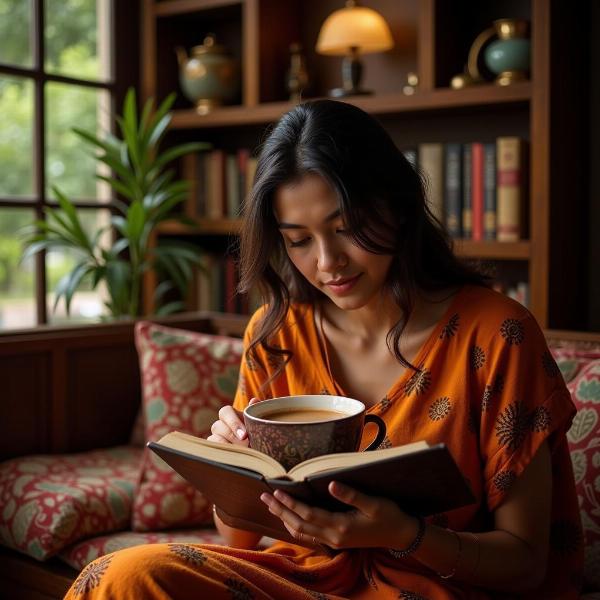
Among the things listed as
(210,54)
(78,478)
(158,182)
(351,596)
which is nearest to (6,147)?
(158,182)

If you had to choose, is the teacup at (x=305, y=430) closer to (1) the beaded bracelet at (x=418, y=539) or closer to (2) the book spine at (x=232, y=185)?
(1) the beaded bracelet at (x=418, y=539)

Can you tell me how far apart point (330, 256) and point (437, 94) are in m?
1.75

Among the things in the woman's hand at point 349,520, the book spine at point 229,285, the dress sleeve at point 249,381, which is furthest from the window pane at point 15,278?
the woman's hand at point 349,520

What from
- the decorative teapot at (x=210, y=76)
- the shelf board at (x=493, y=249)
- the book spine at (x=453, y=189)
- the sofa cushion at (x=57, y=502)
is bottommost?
the sofa cushion at (x=57, y=502)

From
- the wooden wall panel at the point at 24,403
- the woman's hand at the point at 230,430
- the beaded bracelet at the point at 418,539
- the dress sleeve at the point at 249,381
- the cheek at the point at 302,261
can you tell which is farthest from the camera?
the wooden wall panel at the point at 24,403

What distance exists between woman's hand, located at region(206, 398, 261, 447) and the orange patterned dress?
0.50 feet

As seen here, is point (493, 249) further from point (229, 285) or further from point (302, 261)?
point (302, 261)

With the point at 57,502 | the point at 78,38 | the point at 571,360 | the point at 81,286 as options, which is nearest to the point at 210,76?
the point at 78,38

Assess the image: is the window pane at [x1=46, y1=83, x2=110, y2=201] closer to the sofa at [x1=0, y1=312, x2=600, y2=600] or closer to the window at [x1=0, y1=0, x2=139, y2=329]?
the window at [x1=0, y1=0, x2=139, y2=329]

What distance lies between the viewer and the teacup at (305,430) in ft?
3.63

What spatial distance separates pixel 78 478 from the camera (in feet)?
7.11

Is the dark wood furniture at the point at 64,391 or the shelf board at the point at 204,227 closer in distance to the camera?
the dark wood furniture at the point at 64,391

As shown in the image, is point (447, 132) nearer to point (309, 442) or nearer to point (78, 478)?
point (78, 478)

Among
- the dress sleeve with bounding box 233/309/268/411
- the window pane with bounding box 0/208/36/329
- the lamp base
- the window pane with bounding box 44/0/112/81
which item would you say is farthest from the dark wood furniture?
the window pane with bounding box 44/0/112/81
